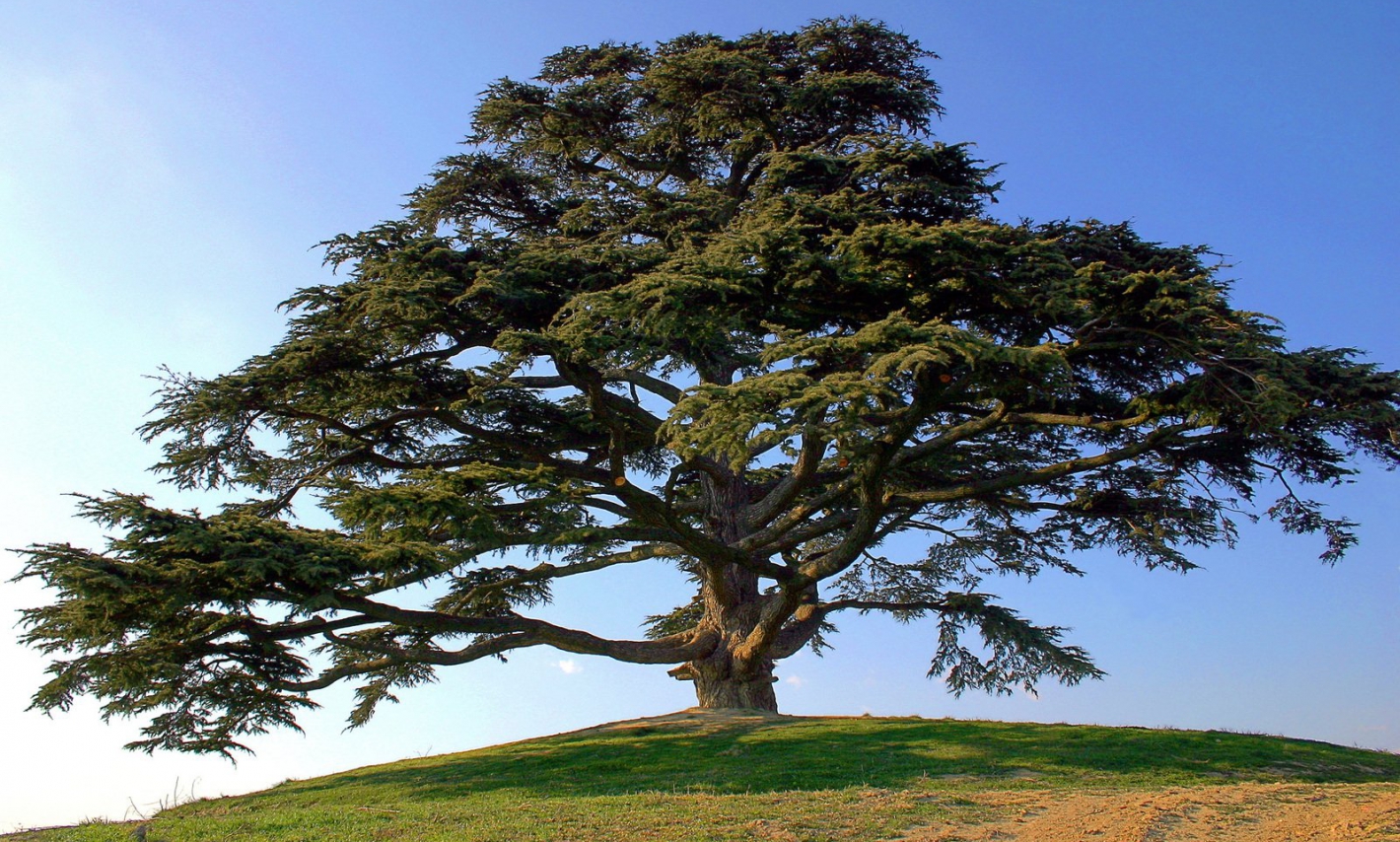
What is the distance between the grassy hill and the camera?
1009cm

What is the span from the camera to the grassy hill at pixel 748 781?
10.1 metres

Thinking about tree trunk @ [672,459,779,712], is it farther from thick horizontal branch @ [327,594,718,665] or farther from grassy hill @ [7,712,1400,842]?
grassy hill @ [7,712,1400,842]

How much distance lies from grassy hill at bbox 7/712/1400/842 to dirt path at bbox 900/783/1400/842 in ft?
0.55

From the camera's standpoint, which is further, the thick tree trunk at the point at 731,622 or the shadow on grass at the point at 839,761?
the thick tree trunk at the point at 731,622

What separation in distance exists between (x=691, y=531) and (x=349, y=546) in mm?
4994

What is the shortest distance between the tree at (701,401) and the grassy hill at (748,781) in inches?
69.0

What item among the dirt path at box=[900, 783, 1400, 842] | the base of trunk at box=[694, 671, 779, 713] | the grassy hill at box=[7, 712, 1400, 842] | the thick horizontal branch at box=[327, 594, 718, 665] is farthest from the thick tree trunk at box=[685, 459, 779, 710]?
the dirt path at box=[900, 783, 1400, 842]

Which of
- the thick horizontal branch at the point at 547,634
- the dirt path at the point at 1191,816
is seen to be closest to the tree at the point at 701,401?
the thick horizontal branch at the point at 547,634

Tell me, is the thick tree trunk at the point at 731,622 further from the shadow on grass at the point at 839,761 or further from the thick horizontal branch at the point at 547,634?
the shadow on grass at the point at 839,761

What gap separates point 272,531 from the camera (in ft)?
42.0

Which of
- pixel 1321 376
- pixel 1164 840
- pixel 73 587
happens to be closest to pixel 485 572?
pixel 73 587

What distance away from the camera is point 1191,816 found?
10.3 meters

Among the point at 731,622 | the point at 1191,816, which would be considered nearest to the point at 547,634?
the point at 731,622

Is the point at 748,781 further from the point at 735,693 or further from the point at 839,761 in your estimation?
the point at 735,693
